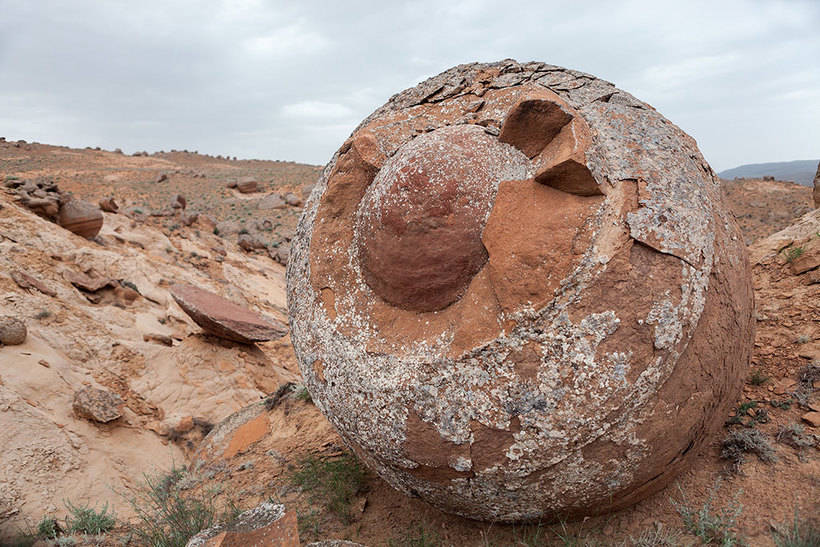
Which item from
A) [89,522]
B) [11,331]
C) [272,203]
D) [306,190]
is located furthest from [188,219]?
[89,522]

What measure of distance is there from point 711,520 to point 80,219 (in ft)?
30.1

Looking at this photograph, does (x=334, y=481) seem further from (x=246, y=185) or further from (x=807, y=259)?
(x=246, y=185)

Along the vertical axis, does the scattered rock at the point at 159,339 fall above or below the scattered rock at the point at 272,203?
below

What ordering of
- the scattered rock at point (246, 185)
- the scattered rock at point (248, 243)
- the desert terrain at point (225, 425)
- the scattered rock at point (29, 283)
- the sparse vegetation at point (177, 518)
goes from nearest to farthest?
the desert terrain at point (225, 425)
the sparse vegetation at point (177, 518)
the scattered rock at point (29, 283)
the scattered rock at point (248, 243)
the scattered rock at point (246, 185)

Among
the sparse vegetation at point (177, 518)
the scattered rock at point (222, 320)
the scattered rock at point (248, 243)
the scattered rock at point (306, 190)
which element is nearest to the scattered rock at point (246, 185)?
the scattered rock at point (306, 190)

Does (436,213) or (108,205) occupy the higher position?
(108,205)

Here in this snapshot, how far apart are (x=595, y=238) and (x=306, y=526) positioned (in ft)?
7.31

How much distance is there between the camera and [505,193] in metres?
2.25

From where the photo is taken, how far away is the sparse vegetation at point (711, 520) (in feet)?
7.09

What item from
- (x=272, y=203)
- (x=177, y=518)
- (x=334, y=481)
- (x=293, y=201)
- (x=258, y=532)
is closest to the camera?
(x=258, y=532)

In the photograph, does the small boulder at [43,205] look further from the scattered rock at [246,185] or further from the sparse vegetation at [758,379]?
the scattered rock at [246,185]

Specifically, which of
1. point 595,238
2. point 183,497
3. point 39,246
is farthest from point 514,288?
point 39,246

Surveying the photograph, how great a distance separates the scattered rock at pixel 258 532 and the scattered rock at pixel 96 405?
3327 mm

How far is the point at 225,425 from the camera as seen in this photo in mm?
4594
